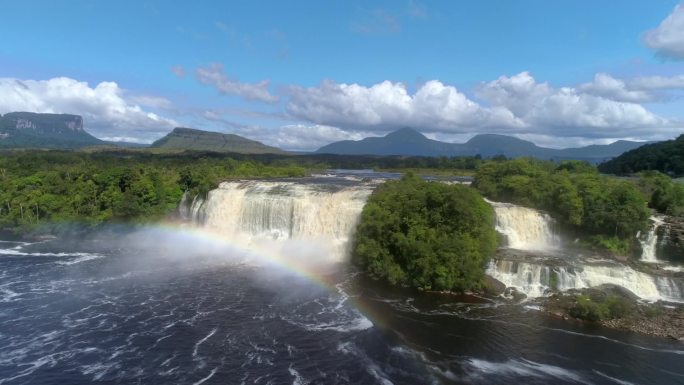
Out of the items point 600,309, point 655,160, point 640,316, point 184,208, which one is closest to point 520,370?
point 600,309

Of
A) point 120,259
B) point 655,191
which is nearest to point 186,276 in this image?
point 120,259

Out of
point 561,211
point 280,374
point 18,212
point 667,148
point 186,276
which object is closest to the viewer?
point 280,374

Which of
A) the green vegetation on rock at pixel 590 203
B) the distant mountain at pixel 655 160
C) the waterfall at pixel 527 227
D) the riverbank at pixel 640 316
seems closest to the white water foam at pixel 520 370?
the riverbank at pixel 640 316

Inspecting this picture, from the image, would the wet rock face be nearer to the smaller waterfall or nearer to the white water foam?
the white water foam

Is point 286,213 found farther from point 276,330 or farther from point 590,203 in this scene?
point 590,203

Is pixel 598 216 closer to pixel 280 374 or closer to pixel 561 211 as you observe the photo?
pixel 561 211
